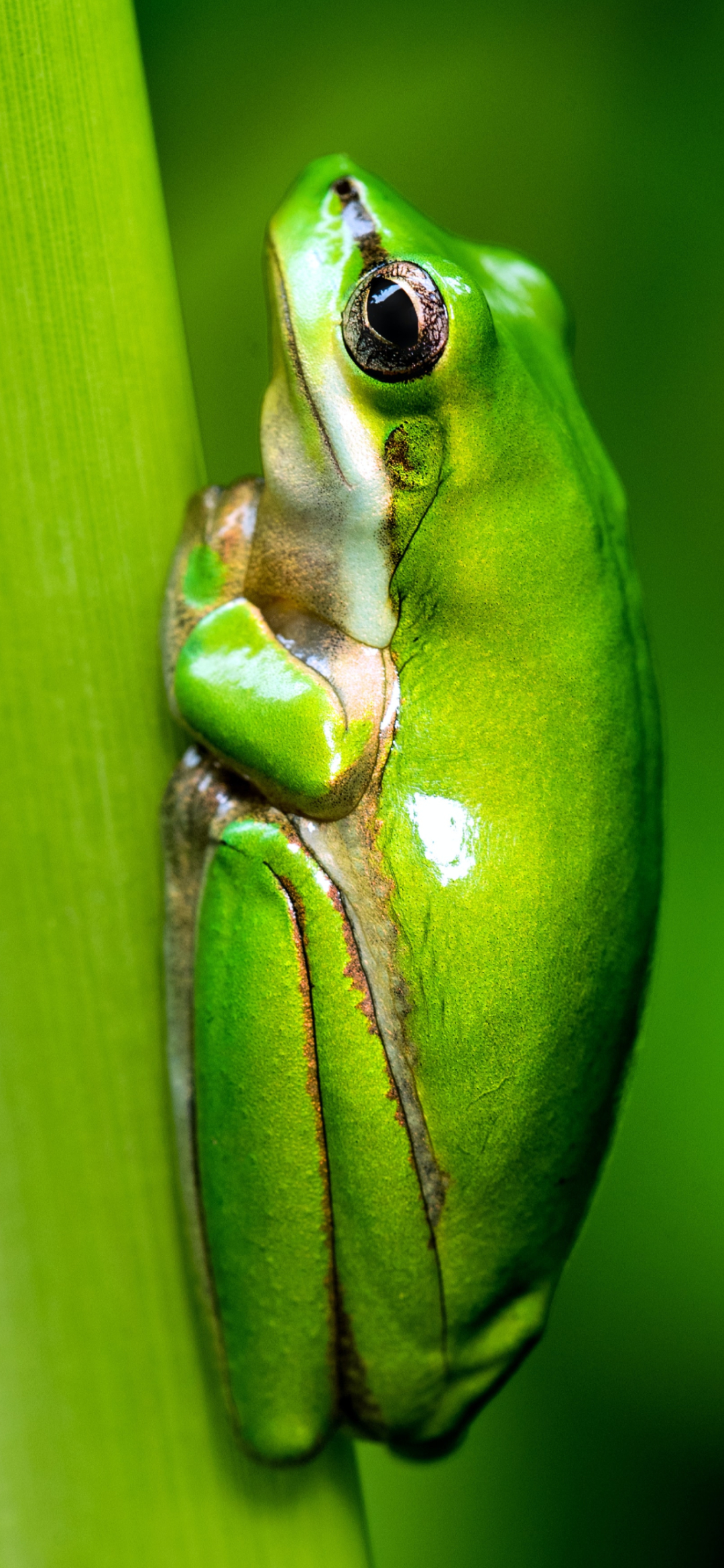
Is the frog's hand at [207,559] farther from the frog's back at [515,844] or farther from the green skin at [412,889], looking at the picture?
the frog's back at [515,844]

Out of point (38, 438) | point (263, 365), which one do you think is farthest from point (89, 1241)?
point (263, 365)

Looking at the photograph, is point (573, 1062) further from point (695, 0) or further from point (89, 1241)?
point (695, 0)

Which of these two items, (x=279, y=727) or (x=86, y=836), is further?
(x=279, y=727)

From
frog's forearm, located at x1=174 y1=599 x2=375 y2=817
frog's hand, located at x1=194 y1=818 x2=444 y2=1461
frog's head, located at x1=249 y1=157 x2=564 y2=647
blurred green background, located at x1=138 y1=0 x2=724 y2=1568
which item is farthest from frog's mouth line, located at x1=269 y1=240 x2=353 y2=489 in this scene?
blurred green background, located at x1=138 y1=0 x2=724 y2=1568

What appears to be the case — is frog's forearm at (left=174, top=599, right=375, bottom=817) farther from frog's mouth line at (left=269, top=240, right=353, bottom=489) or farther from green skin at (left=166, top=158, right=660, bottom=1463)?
frog's mouth line at (left=269, top=240, right=353, bottom=489)

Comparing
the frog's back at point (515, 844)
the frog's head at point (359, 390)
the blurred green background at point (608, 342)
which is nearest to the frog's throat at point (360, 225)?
the frog's head at point (359, 390)

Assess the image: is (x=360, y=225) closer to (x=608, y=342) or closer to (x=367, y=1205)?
(x=608, y=342)

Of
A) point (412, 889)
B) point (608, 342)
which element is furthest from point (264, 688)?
point (608, 342)
